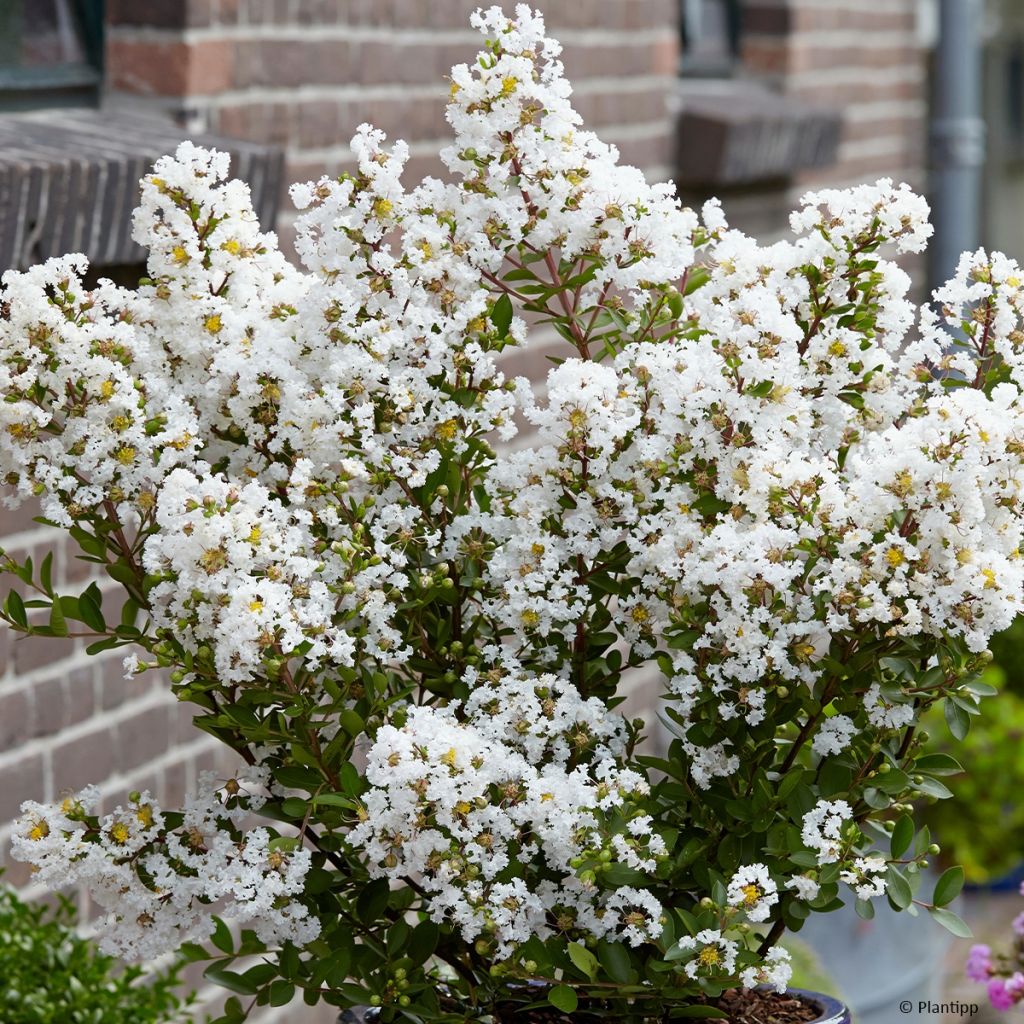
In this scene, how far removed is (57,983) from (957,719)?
1.10 meters

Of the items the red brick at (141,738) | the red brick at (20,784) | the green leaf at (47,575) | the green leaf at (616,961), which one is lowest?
the red brick at (141,738)

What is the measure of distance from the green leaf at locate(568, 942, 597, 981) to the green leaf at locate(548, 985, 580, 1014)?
22 mm

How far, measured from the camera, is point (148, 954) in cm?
162

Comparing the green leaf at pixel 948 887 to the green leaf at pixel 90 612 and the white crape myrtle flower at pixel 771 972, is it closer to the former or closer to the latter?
the white crape myrtle flower at pixel 771 972

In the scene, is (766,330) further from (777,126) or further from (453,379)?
(777,126)

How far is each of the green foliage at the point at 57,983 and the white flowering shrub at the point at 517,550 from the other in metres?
0.44

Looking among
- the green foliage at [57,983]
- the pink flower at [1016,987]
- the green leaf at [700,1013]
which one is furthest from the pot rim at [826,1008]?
the green foliage at [57,983]

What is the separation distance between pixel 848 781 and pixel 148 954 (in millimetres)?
648

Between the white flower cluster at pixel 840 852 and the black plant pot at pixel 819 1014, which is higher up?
the white flower cluster at pixel 840 852

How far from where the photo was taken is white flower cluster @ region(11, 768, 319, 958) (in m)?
1.53

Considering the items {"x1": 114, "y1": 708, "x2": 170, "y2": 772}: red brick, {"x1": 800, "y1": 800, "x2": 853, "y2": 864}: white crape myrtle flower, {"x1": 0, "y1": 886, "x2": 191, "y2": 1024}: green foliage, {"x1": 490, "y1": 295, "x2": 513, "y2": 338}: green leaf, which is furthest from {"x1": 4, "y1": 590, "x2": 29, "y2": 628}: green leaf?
{"x1": 114, "y1": 708, "x2": 170, "y2": 772}: red brick

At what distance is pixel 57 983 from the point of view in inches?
81.1

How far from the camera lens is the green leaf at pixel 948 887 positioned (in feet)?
5.34

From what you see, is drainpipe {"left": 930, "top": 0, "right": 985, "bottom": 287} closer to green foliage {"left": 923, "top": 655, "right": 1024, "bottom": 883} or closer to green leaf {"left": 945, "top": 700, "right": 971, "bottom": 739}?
green foliage {"left": 923, "top": 655, "right": 1024, "bottom": 883}
